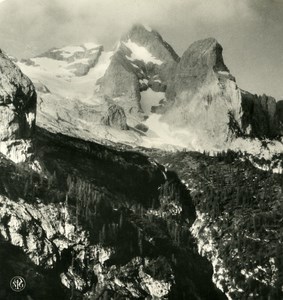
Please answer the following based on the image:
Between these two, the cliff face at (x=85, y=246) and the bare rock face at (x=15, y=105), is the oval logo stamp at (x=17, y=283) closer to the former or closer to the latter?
the cliff face at (x=85, y=246)

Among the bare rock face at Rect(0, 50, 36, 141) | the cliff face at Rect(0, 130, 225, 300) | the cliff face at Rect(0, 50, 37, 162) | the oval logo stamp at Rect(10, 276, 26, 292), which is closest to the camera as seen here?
the oval logo stamp at Rect(10, 276, 26, 292)

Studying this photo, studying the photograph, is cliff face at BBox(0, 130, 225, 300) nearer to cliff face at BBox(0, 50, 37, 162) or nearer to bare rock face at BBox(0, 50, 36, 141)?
cliff face at BBox(0, 50, 37, 162)

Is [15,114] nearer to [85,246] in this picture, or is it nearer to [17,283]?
[85,246]

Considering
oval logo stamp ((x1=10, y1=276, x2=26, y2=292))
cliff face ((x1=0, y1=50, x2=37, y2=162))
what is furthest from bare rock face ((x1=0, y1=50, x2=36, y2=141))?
oval logo stamp ((x1=10, y1=276, x2=26, y2=292))

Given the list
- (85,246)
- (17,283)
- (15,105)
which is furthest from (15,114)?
(17,283)

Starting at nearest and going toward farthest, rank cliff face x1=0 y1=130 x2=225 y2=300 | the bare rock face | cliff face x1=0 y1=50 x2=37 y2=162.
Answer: cliff face x1=0 y1=130 x2=225 y2=300
cliff face x1=0 y1=50 x2=37 y2=162
the bare rock face

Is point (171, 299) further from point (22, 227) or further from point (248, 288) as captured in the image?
point (22, 227)
